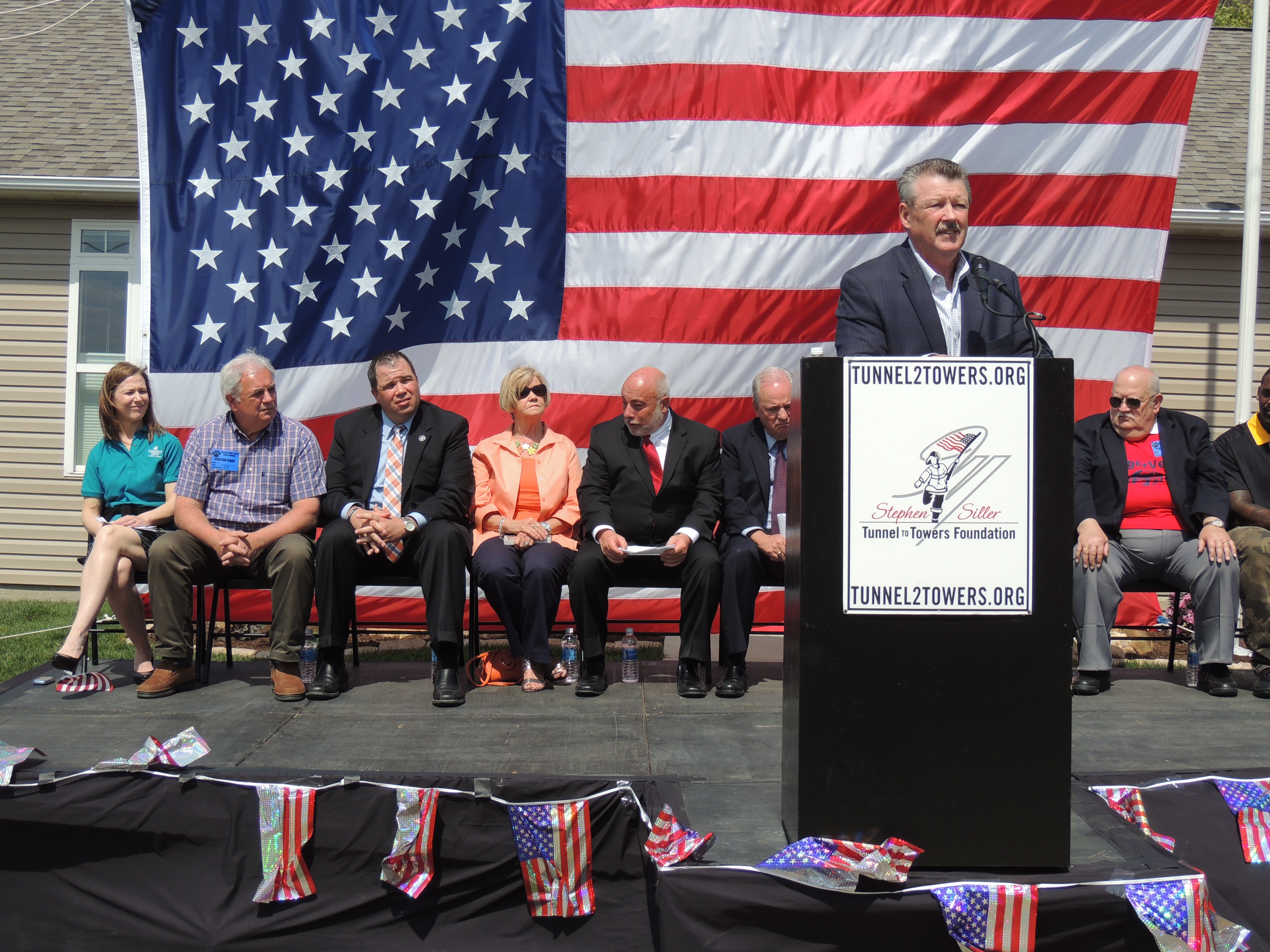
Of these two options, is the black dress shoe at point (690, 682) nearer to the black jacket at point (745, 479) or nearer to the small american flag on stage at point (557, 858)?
the black jacket at point (745, 479)

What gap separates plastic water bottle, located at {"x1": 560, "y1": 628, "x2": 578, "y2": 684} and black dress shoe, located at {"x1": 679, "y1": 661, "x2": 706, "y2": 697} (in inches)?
19.2

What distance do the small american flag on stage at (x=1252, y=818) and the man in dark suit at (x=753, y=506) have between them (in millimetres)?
1851

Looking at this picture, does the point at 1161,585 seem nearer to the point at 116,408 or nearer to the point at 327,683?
the point at 327,683

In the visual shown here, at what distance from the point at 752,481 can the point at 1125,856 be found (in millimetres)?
2473

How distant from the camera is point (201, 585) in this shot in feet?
14.5

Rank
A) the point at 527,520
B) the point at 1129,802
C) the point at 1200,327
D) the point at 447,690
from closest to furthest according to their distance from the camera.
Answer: the point at 1129,802 → the point at 447,690 → the point at 527,520 → the point at 1200,327

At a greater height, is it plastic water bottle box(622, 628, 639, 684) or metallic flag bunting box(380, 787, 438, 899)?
plastic water bottle box(622, 628, 639, 684)

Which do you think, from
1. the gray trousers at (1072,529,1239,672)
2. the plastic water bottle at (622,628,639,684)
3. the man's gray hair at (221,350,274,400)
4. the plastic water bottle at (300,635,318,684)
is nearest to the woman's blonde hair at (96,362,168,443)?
the man's gray hair at (221,350,274,400)

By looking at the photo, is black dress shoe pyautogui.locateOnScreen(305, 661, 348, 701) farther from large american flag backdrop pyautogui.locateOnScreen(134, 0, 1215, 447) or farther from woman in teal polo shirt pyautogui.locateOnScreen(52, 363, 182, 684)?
large american flag backdrop pyautogui.locateOnScreen(134, 0, 1215, 447)

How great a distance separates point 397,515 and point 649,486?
1132mm

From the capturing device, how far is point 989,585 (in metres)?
2.37

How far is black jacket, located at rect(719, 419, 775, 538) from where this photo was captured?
4.70 m

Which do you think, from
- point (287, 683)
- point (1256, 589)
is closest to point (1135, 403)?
point (1256, 589)

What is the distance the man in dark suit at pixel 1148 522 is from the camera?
4.40 m
